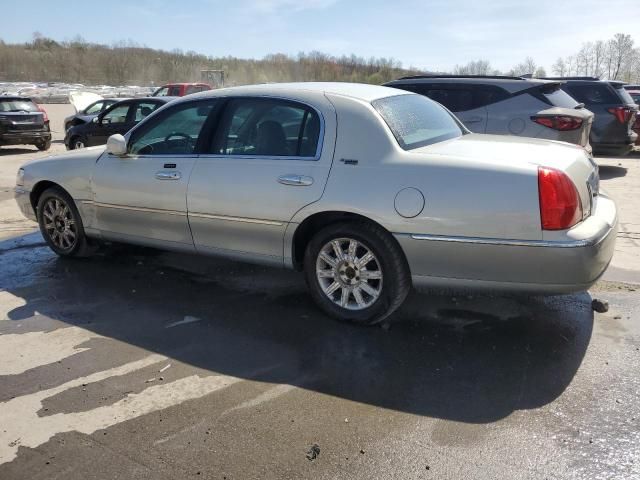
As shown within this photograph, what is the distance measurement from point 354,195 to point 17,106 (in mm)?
15498

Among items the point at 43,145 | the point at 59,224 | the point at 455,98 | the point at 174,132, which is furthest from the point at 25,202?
the point at 43,145

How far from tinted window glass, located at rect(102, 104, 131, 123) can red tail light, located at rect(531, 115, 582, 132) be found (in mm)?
9169

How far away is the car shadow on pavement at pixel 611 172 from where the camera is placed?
1073 centimetres

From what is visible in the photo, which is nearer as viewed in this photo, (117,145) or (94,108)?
(117,145)

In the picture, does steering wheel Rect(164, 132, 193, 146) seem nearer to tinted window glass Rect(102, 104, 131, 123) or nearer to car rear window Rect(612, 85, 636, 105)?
tinted window glass Rect(102, 104, 131, 123)

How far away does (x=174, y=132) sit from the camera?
5.06m

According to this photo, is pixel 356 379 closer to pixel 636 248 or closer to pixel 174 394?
pixel 174 394

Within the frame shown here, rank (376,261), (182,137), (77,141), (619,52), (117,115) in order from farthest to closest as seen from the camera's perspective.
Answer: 1. (619,52)
2. (77,141)
3. (117,115)
4. (182,137)
5. (376,261)

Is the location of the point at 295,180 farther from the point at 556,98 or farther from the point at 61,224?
the point at 556,98

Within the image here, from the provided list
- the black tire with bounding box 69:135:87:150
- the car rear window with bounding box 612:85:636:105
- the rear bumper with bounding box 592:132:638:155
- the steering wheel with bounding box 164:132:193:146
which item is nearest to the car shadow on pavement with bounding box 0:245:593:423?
the steering wheel with bounding box 164:132:193:146

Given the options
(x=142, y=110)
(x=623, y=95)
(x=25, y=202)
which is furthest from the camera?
(x=142, y=110)

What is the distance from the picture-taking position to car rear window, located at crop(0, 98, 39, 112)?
16.1 metres

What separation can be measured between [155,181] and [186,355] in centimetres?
175

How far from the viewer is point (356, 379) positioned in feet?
11.3
